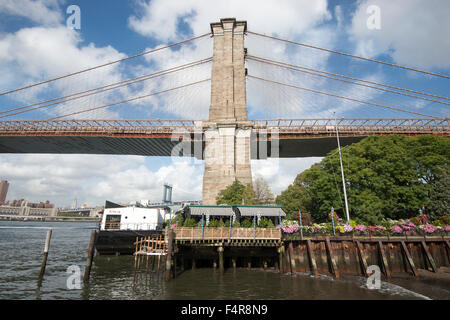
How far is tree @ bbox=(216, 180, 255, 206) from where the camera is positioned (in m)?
30.9

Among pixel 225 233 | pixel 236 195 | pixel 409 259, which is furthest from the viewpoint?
pixel 236 195

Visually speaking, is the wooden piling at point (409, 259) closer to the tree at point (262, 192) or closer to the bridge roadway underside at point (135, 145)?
the tree at point (262, 192)

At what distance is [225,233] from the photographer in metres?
19.3

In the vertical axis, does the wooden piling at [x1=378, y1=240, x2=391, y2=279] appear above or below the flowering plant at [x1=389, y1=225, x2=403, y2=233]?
below

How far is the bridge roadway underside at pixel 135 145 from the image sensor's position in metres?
43.8

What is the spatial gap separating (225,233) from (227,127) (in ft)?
66.5

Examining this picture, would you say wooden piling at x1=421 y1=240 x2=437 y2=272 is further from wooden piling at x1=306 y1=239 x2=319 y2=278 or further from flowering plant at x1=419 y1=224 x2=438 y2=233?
wooden piling at x1=306 y1=239 x2=319 y2=278

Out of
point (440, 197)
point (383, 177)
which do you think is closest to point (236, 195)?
point (383, 177)

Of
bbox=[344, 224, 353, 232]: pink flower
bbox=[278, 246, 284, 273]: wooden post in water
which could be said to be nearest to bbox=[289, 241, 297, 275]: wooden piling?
bbox=[278, 246, 284, 273]: wooden post in water

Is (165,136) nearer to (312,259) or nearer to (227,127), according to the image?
(227,127)

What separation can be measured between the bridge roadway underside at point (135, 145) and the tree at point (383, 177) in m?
12.7

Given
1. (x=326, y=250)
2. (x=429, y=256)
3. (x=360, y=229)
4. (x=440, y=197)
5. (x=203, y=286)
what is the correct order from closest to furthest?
(x=203, y=286) → (x=429, y=256) → (x=326, y=250) → (x=360, y=229) → (x=440, y=197)

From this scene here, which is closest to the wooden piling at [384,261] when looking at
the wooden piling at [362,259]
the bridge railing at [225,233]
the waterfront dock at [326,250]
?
the waterfront dock at [326,250]

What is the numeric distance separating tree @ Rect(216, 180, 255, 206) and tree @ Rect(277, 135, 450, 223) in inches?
327
